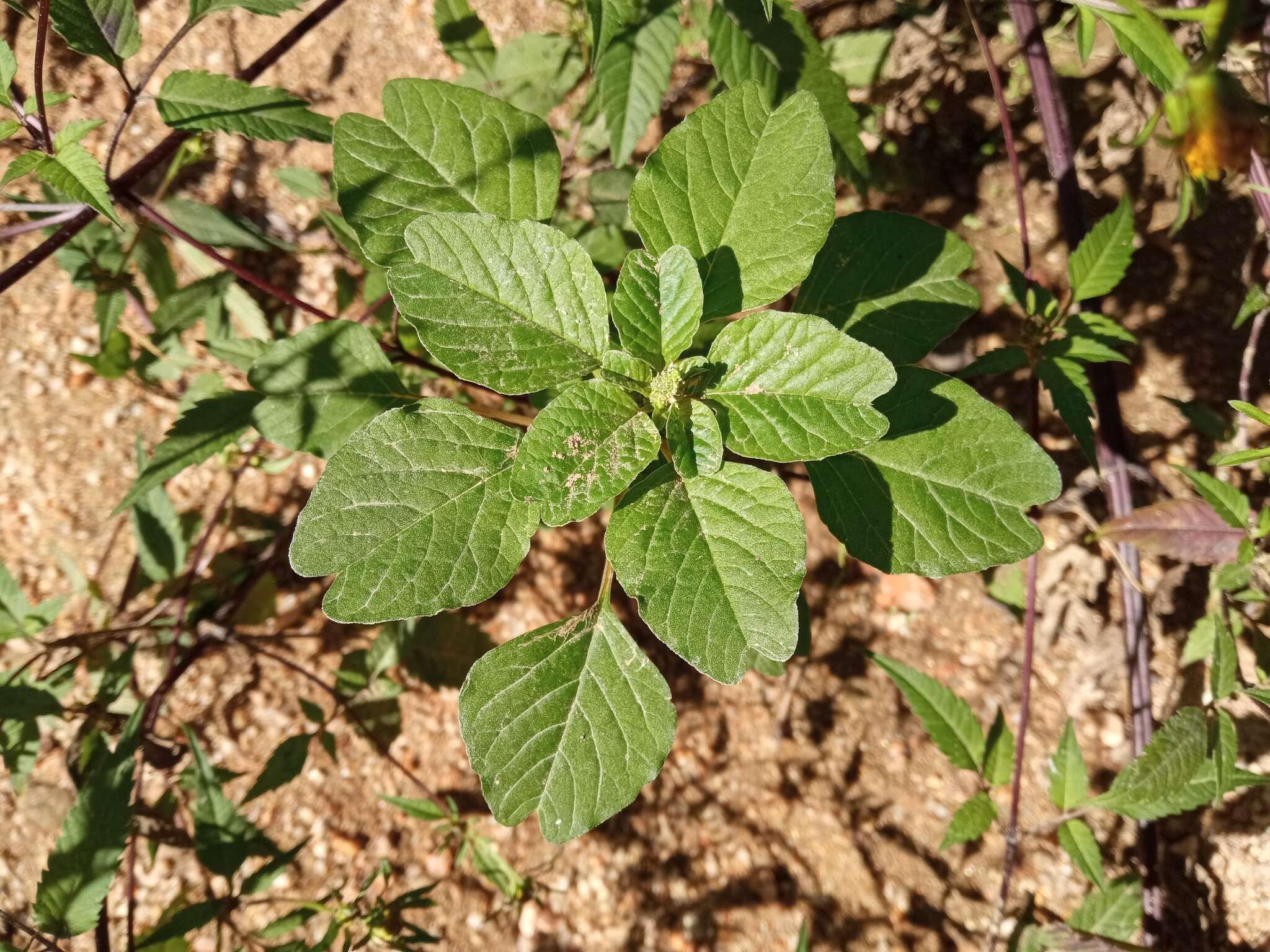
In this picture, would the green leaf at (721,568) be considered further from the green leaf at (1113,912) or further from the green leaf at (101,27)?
the green leaf at (1113,912)

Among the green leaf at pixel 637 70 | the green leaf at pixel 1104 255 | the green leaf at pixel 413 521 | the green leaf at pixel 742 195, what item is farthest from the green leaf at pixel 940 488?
the green leaf at pixel 637 70

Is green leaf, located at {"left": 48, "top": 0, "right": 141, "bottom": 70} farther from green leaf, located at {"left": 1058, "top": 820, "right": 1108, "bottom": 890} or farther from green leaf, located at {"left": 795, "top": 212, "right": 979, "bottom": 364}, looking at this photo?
green leaf, located at {"left": 1058, "top": 820, "right": 1108, "bottom": 890}

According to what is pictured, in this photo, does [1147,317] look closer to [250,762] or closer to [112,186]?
[112,186]

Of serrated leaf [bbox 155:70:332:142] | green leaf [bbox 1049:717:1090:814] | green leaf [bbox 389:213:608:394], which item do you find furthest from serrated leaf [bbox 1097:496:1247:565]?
serrated leaf [bbox 155:70:332:142]

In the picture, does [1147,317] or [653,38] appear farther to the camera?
[1147,317]

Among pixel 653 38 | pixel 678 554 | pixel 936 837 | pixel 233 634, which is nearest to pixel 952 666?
pixel 936 837

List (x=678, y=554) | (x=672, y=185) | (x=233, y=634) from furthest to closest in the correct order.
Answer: (x=233, y=634) < (x=672, y=185) < (x=678, y=554)
